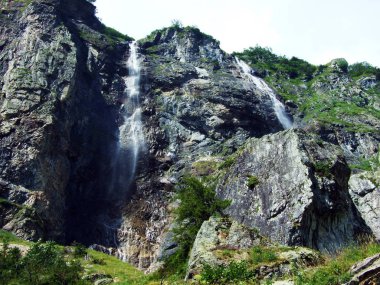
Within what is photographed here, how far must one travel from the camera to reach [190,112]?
73938mm

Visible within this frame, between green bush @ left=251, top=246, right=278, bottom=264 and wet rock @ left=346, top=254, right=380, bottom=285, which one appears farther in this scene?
green bush @ left=251, top=246, right=278, bottom=264

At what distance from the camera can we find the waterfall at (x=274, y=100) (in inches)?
3271

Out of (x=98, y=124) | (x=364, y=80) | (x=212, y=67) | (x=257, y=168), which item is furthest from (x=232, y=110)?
(x=364, y=80)

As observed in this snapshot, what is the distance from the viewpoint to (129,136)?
71.5m

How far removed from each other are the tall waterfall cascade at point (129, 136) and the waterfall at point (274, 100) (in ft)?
80.4

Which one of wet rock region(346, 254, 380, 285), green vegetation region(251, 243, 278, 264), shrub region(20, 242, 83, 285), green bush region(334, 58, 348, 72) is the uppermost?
green bush region(334, 58, 348, 72)

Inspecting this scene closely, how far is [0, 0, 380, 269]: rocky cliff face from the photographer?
39.5 m

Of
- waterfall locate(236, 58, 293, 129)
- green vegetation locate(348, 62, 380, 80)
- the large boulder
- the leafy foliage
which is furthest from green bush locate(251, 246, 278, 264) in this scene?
green vegetation locate(348, 62, 380, 80)

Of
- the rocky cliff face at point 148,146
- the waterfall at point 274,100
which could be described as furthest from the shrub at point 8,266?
the waterfall at point 274,100

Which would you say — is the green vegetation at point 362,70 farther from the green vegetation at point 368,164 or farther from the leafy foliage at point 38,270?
the leafy foliage at point 38,270

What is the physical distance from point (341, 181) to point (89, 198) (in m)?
36.6

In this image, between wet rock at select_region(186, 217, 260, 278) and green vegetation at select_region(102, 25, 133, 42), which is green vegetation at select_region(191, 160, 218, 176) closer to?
wet rock at select_region(186, 217, 260, 278)

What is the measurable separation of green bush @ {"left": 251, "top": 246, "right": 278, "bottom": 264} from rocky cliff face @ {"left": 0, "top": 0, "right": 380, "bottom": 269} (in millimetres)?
17823

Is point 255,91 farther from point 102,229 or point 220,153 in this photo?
point 102,229
